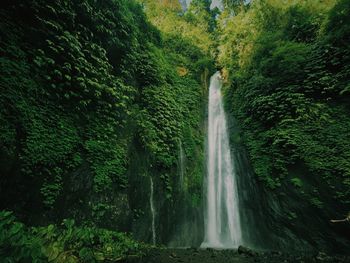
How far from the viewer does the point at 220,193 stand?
9641mm

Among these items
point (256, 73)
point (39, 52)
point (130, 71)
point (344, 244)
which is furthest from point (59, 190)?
point (256, 73)

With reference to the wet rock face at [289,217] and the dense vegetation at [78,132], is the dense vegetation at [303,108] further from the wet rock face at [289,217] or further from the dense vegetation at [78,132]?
the dense vegetation at [78,132]

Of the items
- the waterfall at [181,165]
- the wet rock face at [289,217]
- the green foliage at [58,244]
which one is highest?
the waterfall at [181,165]

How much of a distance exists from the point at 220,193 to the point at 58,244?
781cm

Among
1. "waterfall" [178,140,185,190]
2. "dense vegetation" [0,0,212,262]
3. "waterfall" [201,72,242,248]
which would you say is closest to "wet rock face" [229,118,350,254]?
"waterfall" [201,72,242,248]

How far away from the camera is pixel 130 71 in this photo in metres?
7.33

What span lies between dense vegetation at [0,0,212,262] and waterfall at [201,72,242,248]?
149 centimetres

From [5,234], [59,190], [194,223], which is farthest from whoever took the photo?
[194,223]

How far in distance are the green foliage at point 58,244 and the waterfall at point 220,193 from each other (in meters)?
4.55

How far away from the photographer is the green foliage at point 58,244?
2.13 metres

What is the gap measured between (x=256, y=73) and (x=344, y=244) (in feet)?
24.8

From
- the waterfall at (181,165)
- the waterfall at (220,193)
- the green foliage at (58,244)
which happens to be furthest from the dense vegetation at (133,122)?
the waterfall at (220,193)

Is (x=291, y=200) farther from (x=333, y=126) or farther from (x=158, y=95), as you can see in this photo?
(x=158, y=95)

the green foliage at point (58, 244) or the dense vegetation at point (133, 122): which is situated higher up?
the dense vegetation at point (133, 122)
